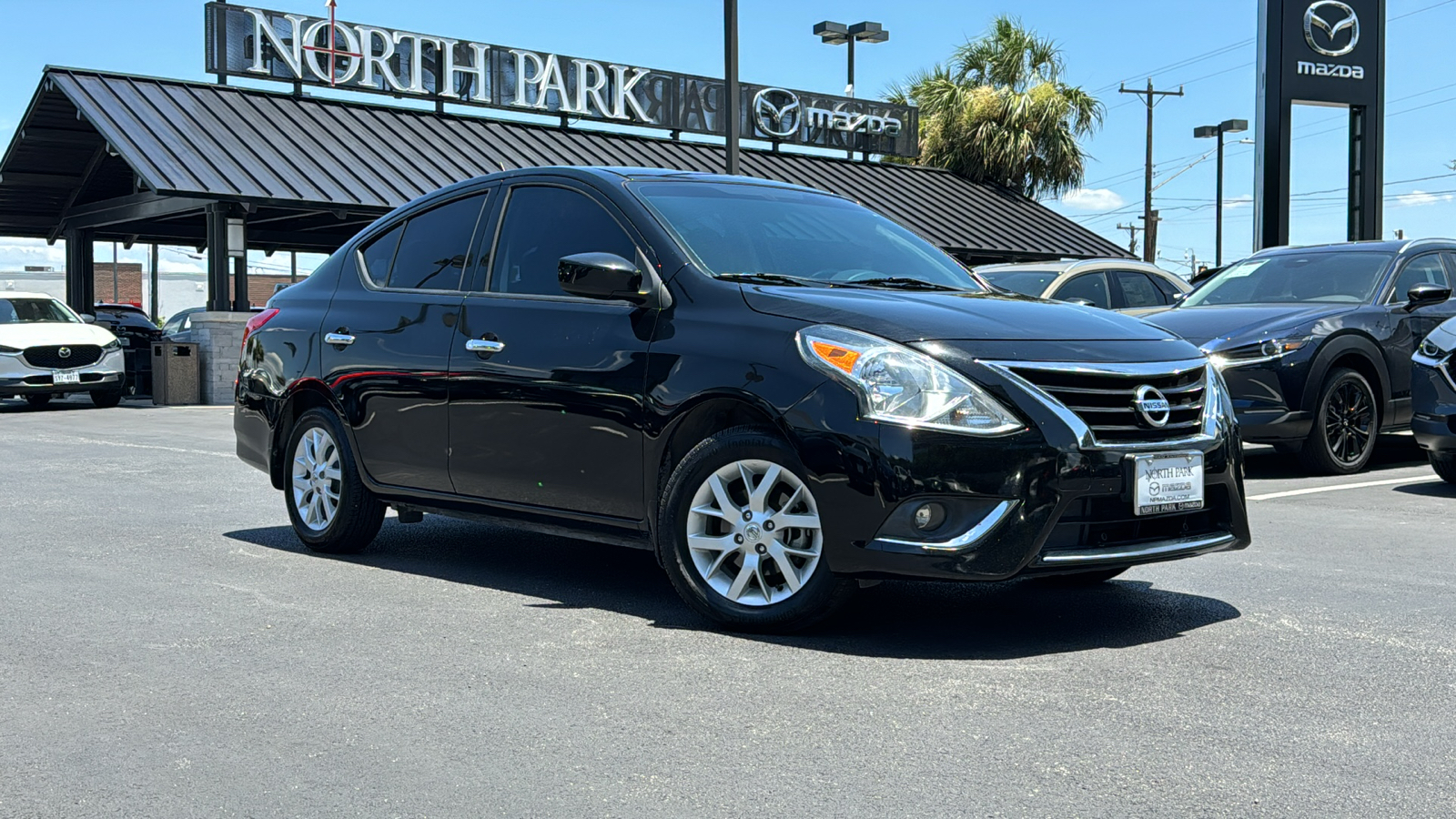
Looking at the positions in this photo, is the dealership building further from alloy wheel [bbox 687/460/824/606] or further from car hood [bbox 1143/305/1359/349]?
alloy wheel [bbox 687/460/824/606]

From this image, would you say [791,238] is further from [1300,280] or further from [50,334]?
[50,334]

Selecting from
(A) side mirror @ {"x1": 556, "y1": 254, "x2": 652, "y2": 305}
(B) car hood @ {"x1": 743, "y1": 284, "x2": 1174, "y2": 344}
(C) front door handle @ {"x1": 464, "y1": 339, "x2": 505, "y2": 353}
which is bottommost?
(C) front door handle @ {"x1": 464, "y1": 339, "x2": 505, "y2": 353}

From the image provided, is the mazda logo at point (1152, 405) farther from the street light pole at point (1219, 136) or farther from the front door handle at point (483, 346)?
the street light pole at point (1219, 136)

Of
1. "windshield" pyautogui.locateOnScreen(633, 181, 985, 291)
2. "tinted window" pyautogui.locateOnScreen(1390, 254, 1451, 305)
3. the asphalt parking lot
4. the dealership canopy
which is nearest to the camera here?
the asphalt parking lot

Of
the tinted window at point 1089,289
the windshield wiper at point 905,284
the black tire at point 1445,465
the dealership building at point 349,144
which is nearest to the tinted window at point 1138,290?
the tinted window at point 1089,289

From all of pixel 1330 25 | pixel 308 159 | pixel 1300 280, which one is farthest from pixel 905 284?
pixel 1330 25

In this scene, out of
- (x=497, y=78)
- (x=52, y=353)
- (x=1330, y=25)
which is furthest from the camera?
(x=497, y=78)

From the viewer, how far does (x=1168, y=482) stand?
5070 millimetres

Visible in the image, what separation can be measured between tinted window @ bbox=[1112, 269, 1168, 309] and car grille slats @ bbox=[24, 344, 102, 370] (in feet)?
47.8

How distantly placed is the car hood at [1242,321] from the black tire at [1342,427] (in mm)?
437

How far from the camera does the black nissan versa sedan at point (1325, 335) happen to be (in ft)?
33.6

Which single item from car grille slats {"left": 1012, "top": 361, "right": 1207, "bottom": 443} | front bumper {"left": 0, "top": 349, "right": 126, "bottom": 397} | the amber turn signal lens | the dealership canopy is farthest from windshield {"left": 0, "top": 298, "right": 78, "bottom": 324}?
car grille slats {"left": 1012, "top": 361, "right": 1207, "bottom": 443}

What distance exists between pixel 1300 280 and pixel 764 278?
7.27 metres

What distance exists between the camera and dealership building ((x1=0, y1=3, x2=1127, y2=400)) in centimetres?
2292
